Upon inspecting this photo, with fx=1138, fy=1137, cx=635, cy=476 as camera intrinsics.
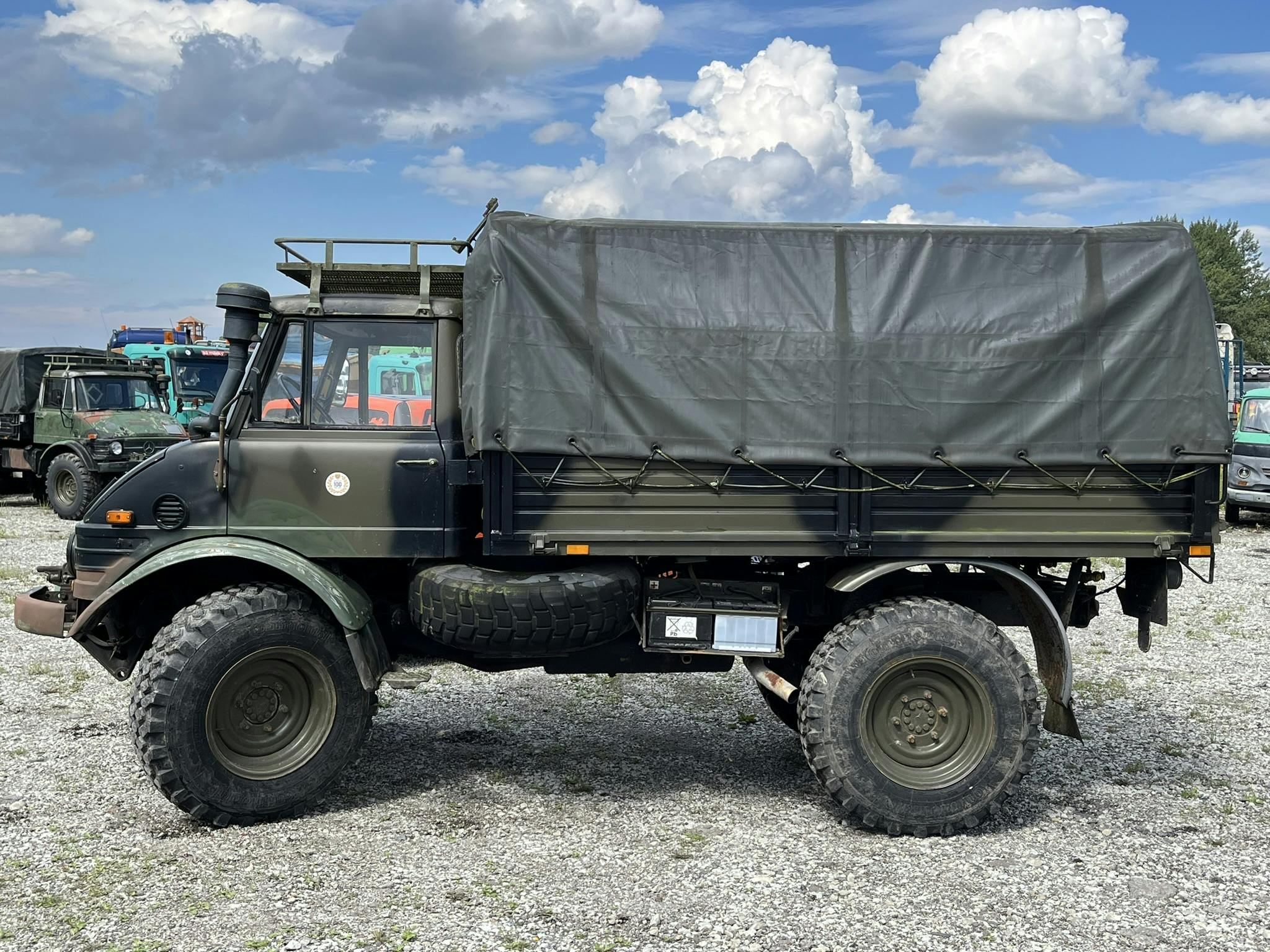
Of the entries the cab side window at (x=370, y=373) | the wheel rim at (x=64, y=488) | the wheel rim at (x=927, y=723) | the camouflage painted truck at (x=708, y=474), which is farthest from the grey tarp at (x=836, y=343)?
the wheel rim at (x=64, y=488)

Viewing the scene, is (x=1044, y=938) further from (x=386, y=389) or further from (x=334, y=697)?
(x=386, y=389)

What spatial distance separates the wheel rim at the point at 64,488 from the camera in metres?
18.2

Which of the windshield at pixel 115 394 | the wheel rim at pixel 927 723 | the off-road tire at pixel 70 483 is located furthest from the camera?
the windshield at pixel 115 394

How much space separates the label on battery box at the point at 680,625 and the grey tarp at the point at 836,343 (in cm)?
81

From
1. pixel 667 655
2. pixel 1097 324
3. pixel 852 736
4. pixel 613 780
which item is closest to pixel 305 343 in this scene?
pixel 667 655

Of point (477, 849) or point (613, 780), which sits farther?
point (613, 780)

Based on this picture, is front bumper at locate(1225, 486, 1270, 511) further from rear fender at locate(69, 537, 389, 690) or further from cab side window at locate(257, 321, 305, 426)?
cab side window at locate(257, 321, 305, 426)

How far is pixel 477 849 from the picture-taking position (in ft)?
16.7

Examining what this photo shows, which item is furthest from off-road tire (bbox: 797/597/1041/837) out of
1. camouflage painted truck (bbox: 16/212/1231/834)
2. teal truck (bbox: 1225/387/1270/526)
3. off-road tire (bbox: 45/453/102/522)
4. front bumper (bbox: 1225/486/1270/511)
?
off-road tire (bbox: 45/453/102/522)

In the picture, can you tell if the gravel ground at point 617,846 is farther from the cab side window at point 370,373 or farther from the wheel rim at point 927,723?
the cab side window at point 370,373

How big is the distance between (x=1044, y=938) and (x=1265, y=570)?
11421 mm

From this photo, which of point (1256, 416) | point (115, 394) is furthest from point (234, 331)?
point (1256, 416)

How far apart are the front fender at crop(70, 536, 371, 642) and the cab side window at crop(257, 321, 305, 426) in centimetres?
62

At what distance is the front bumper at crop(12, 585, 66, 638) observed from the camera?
5.55 meters
